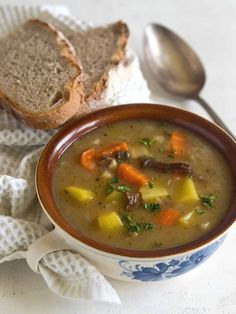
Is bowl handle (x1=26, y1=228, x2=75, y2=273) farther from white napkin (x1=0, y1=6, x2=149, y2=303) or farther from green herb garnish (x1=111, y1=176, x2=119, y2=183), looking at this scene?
green herb garnish (x1=111, y1=176, x2=119, y2=183)

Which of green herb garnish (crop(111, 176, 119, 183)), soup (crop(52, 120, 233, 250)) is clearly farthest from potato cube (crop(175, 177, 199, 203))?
green herb garnish (crop(111, 176, 119, 183))

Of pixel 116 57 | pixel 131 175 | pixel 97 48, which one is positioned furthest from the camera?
pixel 97 48

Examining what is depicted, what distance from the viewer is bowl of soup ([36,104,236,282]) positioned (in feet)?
7.62

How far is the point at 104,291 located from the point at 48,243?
300mm

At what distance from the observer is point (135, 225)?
2369 mm

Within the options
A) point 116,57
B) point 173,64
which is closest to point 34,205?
point 116,57

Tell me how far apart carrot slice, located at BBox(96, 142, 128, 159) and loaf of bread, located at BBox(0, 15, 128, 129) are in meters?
0.26

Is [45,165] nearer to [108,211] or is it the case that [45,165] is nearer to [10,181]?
[10,181]

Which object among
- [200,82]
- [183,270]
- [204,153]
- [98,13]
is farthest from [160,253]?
[98,13]

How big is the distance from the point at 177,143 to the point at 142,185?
33 cm

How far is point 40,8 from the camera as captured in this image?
3.53 metres

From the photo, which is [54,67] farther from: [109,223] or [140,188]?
[109,223]

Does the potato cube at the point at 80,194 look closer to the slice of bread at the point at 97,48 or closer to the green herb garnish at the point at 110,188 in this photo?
the green herb garnish at the point at 110,188

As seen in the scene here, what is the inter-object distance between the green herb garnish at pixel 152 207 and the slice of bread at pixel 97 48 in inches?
30.0
